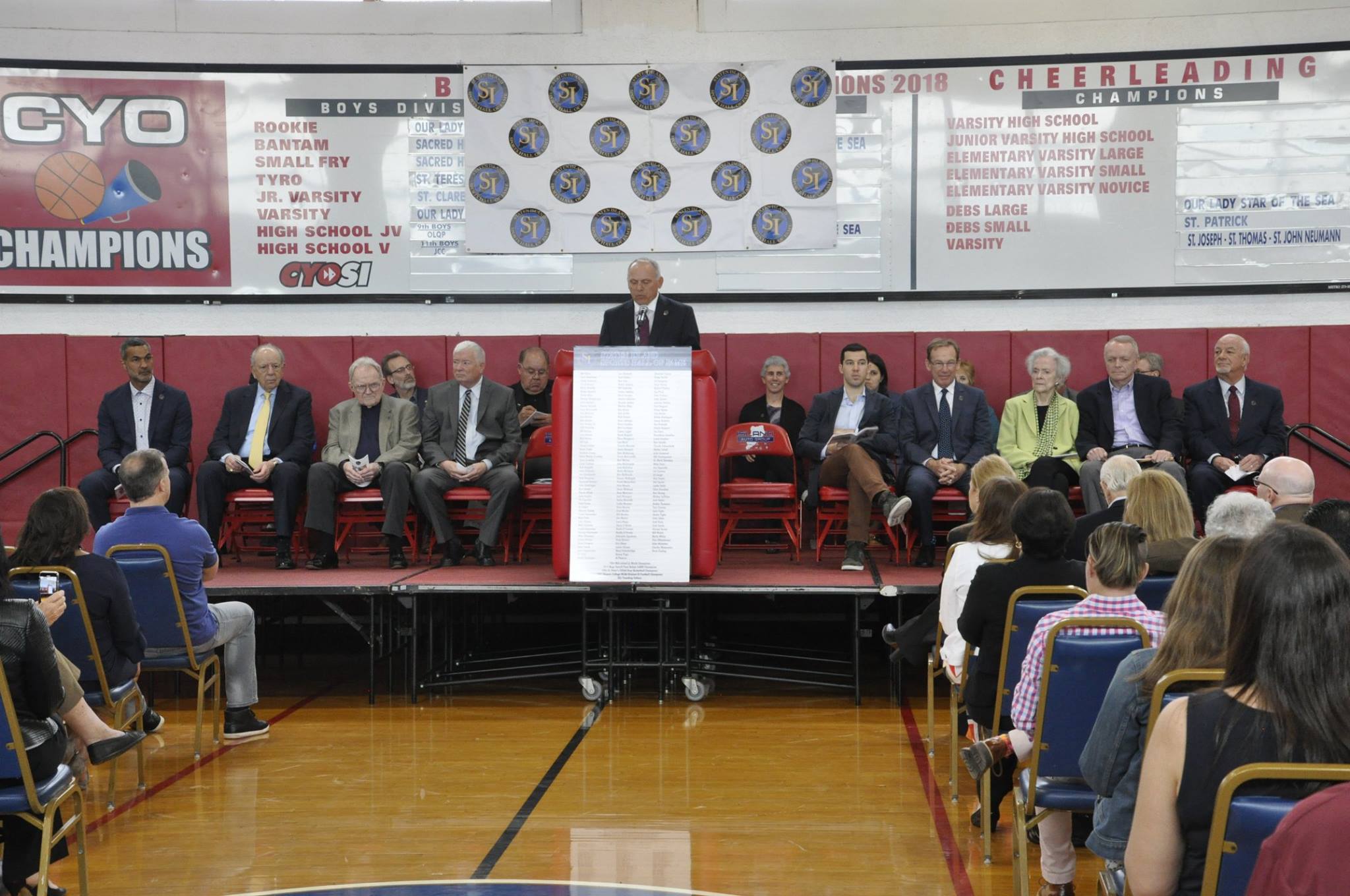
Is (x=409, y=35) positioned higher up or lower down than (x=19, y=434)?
higher up

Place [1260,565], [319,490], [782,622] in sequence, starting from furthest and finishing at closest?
[782,622]
[319,490]
[1260,565]

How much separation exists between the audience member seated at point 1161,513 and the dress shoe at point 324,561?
15.2 feet

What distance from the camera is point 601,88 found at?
8.45 metres

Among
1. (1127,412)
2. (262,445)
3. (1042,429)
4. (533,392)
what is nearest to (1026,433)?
(1042,429)

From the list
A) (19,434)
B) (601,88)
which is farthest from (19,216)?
(601,88)

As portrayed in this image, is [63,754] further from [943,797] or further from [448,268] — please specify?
[448,268]

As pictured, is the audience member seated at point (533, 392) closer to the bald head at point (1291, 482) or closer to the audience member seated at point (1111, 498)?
the audience member seated at point (1111, 498)

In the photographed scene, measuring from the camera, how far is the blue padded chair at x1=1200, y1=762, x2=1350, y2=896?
1.68 metres

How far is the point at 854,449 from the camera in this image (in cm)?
701

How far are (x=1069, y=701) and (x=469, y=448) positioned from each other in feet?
16.2

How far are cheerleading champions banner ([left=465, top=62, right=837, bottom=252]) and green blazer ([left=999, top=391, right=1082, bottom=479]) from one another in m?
1.79

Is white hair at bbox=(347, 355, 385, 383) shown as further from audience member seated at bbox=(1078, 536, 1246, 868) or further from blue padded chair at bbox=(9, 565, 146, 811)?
audience member seated at bbox=(1078, 536, 1246, 868)

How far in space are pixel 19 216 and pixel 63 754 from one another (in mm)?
6416

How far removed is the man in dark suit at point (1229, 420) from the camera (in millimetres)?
7148
